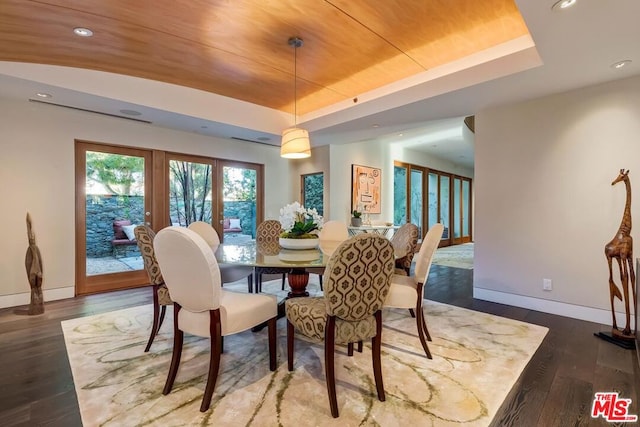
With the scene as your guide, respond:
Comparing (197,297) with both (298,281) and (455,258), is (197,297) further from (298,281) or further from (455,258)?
(455,258)

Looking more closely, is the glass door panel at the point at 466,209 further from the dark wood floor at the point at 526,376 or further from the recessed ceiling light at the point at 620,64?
the recessed ceiling light at the point at 620,64

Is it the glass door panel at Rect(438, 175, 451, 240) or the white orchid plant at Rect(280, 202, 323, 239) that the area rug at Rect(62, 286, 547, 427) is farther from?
the glass door panel at Rect(438, 175, 451, 240)

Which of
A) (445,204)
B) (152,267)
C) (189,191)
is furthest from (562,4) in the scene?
(445,204)

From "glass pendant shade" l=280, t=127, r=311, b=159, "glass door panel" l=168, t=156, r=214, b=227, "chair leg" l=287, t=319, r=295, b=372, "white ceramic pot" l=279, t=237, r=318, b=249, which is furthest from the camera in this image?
"glass door panel" l=168, t=156, r=214, b=227

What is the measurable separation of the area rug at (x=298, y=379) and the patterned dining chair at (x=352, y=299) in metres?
0.21

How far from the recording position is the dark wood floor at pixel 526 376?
5.68ft

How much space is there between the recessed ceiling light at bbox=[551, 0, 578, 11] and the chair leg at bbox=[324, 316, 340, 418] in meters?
2.33

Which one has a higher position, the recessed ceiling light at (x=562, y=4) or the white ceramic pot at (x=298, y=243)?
the recessed ceiling light at (x=562, y=4)

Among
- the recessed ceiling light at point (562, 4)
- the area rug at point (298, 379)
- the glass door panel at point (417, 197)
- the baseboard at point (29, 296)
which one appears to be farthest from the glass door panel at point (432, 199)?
the baseboard at point (29, 296)

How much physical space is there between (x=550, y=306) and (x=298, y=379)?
3059 mm

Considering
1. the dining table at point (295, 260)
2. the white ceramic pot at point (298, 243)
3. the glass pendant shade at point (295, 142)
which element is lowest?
the dining table at point (295, 260)

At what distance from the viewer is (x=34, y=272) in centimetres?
349

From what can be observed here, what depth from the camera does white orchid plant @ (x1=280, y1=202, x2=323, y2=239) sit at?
116 inches

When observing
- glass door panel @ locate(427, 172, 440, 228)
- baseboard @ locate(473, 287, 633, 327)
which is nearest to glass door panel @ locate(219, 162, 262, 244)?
baseboard @ locate(473, 287, 633, 327)
